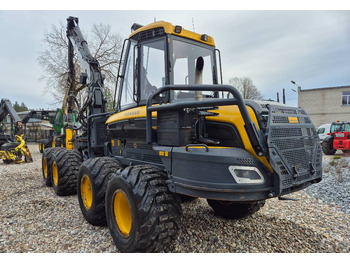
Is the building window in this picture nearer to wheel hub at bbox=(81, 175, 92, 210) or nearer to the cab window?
the cab window

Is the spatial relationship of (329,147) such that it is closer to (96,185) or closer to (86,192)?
(86,192)

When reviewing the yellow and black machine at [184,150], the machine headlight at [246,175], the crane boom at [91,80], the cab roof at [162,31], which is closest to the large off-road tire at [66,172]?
the crane boom at [91,80]

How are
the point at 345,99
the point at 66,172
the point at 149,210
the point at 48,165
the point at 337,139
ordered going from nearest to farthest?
1. the point at 149,210
2. the point at 66,172
3. the point at 48,165
4. the point at 337,139
5. the point at 345,99

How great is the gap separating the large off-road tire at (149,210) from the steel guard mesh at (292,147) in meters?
1.15

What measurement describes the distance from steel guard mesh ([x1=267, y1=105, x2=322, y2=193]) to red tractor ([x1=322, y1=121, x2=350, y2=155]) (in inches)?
511

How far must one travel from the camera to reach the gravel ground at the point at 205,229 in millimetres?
3498

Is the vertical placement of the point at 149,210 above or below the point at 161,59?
below

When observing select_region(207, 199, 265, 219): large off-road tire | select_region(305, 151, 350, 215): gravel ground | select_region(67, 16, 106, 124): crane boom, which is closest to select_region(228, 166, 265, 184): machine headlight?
select_region(207, 199, 265, 219): large off-road tire

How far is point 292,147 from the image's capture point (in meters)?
2.85

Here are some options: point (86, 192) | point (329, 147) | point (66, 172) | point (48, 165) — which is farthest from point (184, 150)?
point (329, 147)

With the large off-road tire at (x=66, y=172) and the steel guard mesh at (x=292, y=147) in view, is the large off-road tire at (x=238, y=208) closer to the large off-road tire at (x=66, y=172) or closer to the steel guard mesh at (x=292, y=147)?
the steel guard mesh at (x=292, y=147)

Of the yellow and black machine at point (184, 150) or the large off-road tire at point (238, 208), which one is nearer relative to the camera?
the yellow and black machine at point (184, 150)

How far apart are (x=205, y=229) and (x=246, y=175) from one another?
179 centimetres

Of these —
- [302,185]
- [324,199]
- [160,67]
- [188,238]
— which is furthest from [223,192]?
[324,199]
